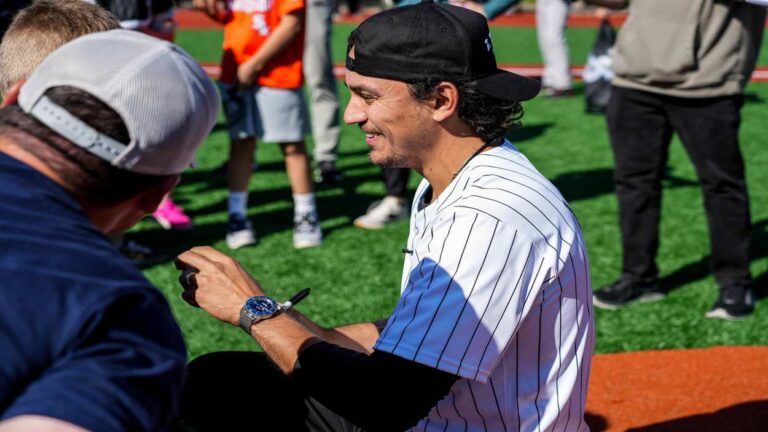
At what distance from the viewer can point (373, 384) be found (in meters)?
2.19

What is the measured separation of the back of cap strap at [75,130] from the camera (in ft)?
5.02

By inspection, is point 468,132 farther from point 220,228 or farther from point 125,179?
point 220,228

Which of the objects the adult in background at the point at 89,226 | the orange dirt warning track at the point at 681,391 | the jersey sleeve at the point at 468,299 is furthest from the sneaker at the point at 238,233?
the adult in background at the point at 89,226

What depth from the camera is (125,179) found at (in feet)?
5.28

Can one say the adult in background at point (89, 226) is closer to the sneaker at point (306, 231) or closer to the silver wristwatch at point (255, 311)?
the silver wristwatch at point (255, 311)

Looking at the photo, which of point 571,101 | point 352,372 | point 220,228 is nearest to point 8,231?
point 352,372

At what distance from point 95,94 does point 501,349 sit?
1114 mm

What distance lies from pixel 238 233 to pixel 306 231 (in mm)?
424

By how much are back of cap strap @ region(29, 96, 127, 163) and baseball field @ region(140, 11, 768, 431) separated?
2.76 m

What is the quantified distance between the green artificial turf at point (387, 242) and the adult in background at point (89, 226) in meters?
3.02

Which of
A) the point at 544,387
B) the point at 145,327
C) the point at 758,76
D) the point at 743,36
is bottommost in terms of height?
the point at 758,76

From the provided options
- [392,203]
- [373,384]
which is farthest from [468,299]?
[392,203]

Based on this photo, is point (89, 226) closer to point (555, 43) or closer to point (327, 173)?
point (327, 173)

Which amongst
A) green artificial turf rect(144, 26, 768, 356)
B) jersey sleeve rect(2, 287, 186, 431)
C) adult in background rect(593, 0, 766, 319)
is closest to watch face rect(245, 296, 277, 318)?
jersey sleeve rect(2, 287, 186, 431)
